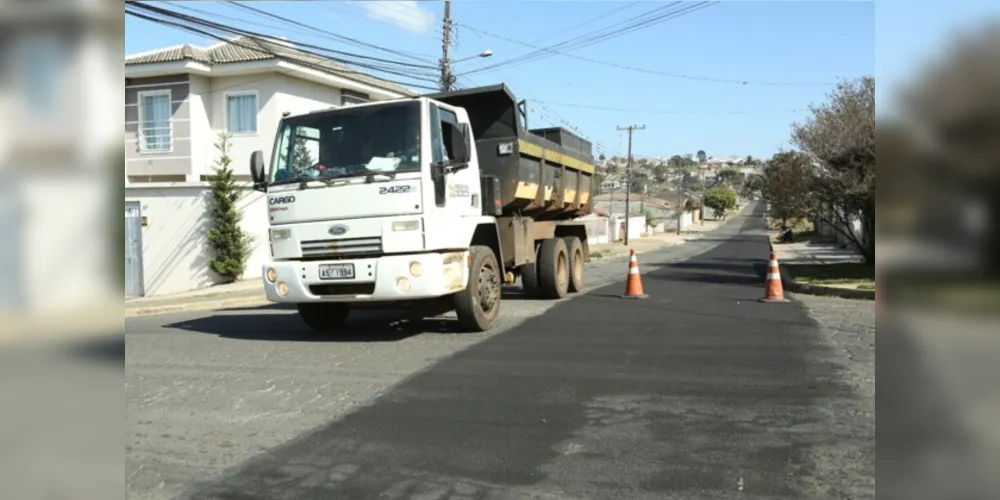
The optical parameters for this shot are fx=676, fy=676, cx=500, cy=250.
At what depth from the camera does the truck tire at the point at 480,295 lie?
841 cm

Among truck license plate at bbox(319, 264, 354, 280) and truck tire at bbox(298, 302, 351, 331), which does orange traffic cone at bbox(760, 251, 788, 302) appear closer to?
truck tire at bbox(298, 302, 351, 331)

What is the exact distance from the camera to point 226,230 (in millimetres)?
17969

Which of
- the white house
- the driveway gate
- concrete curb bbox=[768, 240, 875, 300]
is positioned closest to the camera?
concrete curb bbox=[768, 240, 875, 300]

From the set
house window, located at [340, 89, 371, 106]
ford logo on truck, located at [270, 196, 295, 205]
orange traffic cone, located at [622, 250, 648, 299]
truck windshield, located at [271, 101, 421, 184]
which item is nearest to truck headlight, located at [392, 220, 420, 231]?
truck windshield, located at [271, 101, 421, 184]

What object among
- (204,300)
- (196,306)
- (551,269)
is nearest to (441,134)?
(551,269)

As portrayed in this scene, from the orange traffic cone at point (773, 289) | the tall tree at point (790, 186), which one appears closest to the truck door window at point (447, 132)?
the orange traffic cone at point (773, 289)

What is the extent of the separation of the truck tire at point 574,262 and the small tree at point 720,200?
10116 centimetres

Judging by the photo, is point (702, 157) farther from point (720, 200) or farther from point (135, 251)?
point (135, 251)

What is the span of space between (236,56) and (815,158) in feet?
56.6

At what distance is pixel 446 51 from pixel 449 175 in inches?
675

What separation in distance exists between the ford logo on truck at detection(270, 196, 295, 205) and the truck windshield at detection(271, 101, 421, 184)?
0.64 ft

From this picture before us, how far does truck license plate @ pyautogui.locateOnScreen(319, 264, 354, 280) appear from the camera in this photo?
7.58m

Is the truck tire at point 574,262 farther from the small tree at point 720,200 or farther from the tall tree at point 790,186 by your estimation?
the small tree at point 720,200

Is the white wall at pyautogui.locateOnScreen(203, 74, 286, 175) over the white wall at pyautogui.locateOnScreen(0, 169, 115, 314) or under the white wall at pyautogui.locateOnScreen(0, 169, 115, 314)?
over
